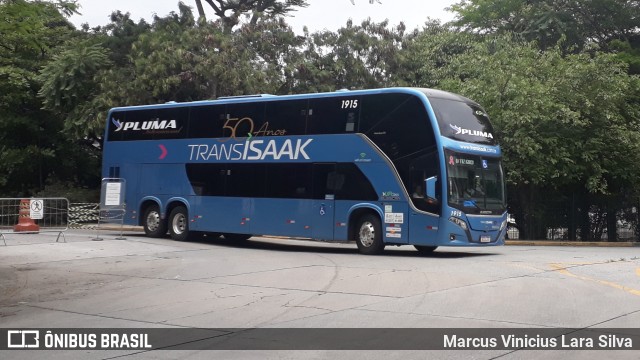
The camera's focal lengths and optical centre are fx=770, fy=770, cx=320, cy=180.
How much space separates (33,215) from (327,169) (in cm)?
1001

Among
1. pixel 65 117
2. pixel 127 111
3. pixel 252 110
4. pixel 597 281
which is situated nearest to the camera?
pixel 597 281

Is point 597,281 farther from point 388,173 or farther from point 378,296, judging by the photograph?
point 388,173

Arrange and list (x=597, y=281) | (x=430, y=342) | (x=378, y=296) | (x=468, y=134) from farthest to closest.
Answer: (x=468, y=134) → (x=597, y=281) → (x=378, y=296) → (x=430, y=342)

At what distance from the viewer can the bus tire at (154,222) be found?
25.2 m

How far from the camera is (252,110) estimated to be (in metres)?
22.8

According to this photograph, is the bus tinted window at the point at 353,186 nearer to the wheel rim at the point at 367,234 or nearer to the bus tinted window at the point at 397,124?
the wheel rim at the point at 367,234

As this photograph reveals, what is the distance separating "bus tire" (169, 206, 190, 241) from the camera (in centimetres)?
2453

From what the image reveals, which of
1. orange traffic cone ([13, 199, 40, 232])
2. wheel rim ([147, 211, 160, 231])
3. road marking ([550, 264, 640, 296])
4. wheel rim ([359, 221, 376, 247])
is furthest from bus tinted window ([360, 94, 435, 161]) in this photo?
orange traffic cone ([13, 199, 40, 232])

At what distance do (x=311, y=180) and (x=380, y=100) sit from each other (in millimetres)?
3041

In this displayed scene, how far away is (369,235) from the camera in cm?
2031

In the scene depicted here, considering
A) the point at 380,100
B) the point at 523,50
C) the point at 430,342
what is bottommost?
the point at 430,342

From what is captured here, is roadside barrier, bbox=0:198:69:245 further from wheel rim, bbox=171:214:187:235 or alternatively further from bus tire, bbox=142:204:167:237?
wheel rim, bbox=171:214:187:235

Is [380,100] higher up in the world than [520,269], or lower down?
higher up

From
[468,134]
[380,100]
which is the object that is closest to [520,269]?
[468,134]
